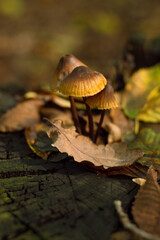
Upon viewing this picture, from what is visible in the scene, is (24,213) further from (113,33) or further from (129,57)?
(113,33)

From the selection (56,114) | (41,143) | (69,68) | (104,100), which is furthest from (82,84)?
(56,114)

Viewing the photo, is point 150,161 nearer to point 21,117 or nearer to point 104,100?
point 104,100

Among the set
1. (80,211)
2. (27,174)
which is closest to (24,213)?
(80,211)

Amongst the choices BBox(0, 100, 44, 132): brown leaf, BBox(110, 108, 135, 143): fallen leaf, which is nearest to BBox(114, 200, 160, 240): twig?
BBox(110, 108, 135, 143): fallen leaf

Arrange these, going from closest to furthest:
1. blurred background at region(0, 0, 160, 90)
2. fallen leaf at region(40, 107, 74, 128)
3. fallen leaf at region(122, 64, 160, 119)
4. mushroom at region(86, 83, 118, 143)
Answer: mushroom at region(86, 83, 118, 143) < fallen leaf at region(40, 107, 74, 128) < fallen leaf at region(122, 64, 160, 119) < blurred background at region(0, 0, 160, 90)

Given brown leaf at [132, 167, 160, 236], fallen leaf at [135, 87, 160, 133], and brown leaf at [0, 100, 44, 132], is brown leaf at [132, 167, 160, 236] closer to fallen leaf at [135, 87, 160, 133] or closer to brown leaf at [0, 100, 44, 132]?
fallen leaf at [135, 87, 160, 133]

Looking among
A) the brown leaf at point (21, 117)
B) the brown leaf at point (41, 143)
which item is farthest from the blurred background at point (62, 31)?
the brown leaf at point (41, 143)
